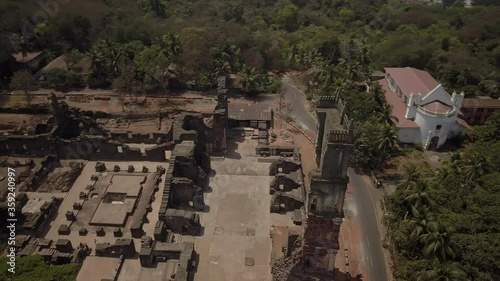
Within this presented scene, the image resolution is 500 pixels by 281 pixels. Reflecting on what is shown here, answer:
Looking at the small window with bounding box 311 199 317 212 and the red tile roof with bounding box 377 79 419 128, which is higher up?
the small window with bounding box 311 199 317 212

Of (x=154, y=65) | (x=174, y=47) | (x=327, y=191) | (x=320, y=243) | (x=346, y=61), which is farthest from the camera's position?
(x=346, y=61)

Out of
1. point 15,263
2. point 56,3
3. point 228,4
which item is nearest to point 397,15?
point 228,4

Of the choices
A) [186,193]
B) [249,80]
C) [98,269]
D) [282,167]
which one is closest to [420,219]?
[282,167]

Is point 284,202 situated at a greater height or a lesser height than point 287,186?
greater

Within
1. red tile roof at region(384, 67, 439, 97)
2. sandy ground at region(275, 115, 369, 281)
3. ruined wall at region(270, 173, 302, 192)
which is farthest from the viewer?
red tile roof at region(384, 67, 439, 97)

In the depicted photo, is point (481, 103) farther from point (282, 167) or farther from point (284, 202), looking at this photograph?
point (284, 202)

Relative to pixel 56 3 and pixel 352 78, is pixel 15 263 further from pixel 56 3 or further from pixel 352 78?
pixel 56 3

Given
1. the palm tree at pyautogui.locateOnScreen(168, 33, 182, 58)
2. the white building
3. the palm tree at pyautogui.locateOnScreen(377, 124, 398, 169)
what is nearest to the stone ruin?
the palm tree at pyautogui.locateOnScreen(377, 124, 398, 169)

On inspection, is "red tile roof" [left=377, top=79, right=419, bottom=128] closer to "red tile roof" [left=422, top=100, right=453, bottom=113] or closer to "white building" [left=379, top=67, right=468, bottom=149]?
"white building" [left=379, top=67, right=468, bottom=149]
